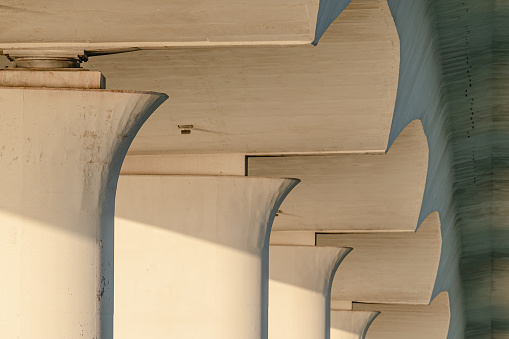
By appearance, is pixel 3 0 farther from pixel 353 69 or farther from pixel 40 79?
pixel 353 69

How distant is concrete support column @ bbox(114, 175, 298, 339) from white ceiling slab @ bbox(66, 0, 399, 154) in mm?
769

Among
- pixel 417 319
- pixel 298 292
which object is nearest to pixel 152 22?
pixel 298 292

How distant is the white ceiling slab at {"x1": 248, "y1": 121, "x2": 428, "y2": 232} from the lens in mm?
25281

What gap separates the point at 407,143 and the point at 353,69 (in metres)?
8.79

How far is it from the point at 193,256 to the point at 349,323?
19777 mm

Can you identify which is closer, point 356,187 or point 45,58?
point 45,58

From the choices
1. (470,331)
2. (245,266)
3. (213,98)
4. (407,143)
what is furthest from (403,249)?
(470,331)

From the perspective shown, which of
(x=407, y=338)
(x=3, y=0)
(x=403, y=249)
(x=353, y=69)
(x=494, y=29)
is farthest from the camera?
(x=407, y=338)

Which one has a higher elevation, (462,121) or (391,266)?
(462,121)

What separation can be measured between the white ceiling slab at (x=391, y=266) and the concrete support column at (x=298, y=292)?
18.2ft

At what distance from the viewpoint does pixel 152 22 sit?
38.6ft

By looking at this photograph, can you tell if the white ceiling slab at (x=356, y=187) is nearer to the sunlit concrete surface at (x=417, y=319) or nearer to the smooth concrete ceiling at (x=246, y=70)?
the smooth concrete ceiling at (x=246, y=70)

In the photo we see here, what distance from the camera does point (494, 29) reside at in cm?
2398

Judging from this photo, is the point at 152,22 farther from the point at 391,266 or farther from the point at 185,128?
the point at 391,266
